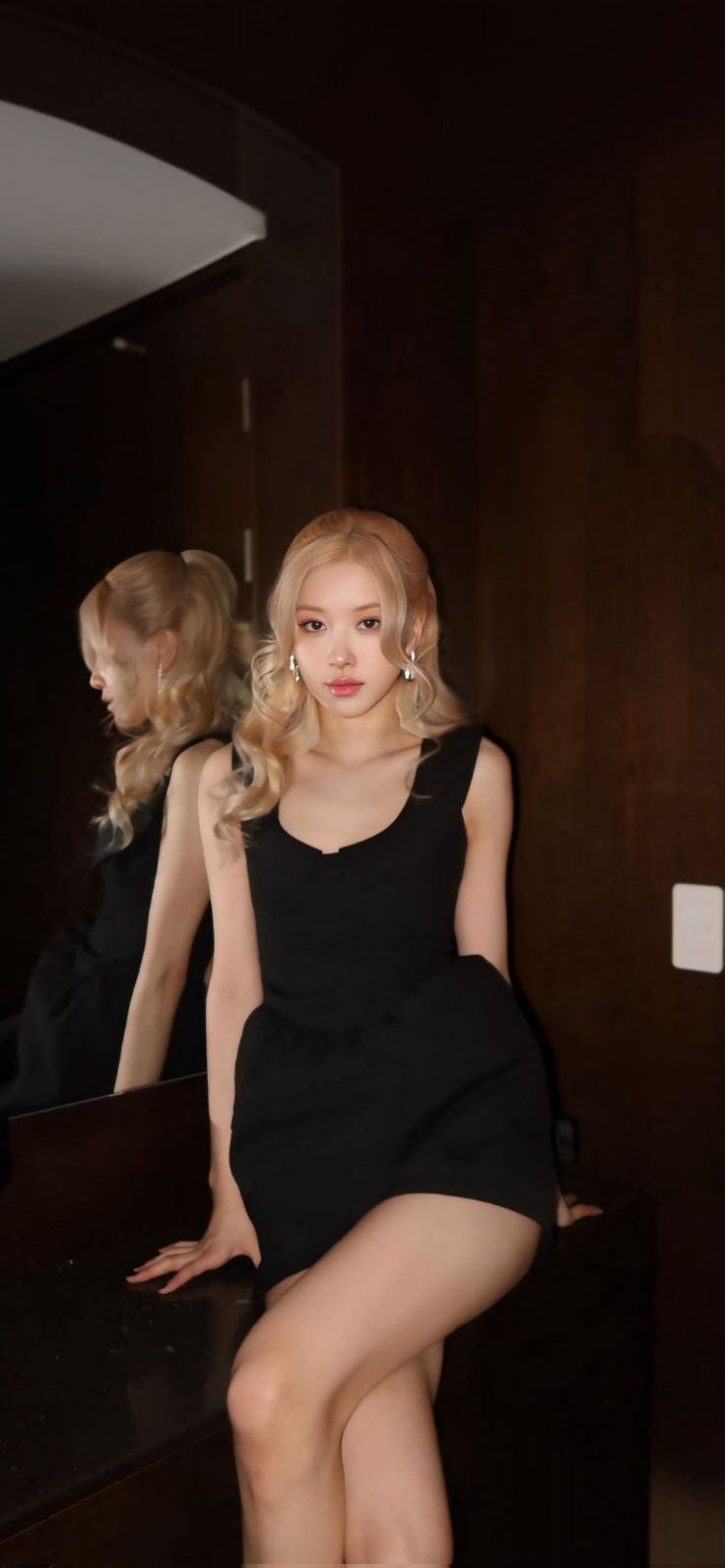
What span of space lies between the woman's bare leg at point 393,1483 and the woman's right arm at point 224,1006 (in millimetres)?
346

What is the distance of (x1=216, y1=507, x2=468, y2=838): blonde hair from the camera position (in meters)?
1.46

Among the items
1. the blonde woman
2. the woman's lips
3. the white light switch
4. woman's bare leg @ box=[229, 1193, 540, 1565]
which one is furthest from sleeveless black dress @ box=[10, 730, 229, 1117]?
the white light switch

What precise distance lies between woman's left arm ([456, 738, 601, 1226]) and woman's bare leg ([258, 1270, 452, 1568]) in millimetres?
538

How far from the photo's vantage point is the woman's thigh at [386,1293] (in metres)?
1.17

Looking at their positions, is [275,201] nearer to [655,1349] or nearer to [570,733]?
[570,733]

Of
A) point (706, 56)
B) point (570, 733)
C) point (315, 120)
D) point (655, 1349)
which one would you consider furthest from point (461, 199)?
point (655, 1349)

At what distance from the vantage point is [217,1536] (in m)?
1.23

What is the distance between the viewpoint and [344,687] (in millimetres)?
1489

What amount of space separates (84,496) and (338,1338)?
1.06 meters

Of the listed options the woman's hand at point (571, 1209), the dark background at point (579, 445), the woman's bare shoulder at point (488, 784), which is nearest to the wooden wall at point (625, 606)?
the dark background at point (579, 445)

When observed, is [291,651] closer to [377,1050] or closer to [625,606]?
[377,1050]

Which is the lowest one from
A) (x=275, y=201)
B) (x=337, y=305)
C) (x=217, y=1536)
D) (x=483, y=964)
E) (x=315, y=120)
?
(x=217, y=1536)

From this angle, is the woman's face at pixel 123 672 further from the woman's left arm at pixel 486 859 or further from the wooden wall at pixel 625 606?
the wooden wall at pixel 625 606

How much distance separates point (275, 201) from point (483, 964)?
3.95 feet
